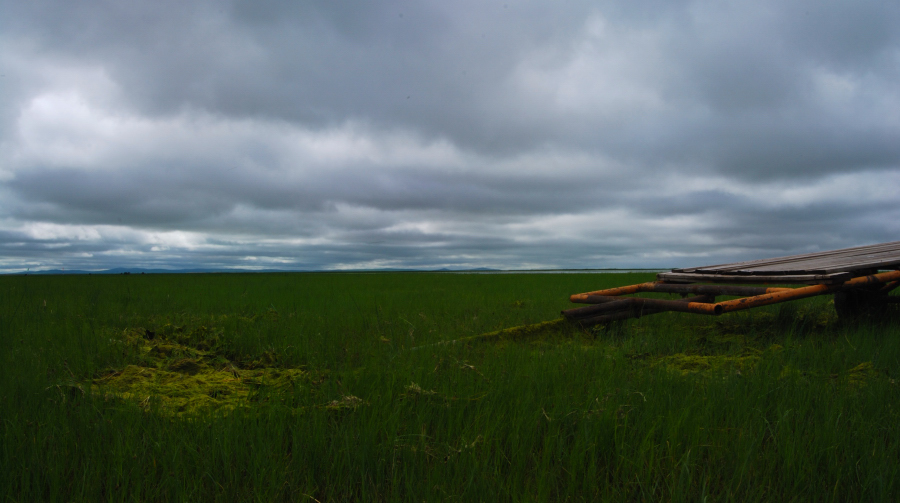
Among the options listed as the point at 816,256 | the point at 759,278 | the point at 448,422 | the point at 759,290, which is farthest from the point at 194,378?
the point at 816,256

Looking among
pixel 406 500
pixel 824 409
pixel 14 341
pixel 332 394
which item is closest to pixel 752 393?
pixel 824 409

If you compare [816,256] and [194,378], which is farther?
[816,256]

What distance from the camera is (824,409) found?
2.59 m

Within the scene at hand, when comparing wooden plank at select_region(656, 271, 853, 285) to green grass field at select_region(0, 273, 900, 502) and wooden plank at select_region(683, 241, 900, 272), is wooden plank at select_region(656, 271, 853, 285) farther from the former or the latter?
wooden plank at select_region(683, 241, 900, 272)

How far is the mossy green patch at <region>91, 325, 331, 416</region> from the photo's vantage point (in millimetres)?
2902

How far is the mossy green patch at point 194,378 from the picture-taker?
290 centimetres

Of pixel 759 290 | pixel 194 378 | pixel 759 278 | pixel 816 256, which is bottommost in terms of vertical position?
pixel 194 378

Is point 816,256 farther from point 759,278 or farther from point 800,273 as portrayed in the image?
point 800,273

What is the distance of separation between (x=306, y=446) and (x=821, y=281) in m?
5.20

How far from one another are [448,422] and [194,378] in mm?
2244

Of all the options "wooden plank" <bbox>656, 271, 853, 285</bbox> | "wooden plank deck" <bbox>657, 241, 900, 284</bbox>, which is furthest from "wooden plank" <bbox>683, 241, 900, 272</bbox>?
"wooden plank" <bbox>656, 271, 853, 285</bbox>

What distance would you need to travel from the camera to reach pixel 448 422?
253 centimetres

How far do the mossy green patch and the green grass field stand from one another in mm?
24

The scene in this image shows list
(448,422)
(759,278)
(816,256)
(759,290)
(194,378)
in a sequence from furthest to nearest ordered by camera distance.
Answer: (816,256)
(759,278)
(759,290)
(194,378)
(448,422)
